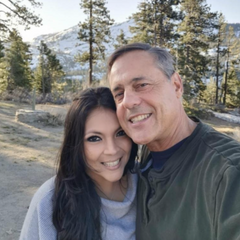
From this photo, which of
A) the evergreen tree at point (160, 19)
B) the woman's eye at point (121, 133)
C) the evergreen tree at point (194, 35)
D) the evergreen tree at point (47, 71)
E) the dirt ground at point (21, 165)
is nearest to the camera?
the woman's eye at point (121, 133)

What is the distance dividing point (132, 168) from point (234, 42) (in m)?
36.7

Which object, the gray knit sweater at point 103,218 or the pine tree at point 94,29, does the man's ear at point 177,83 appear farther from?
the pine tree at point 94,29

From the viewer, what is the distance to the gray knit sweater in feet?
4.40

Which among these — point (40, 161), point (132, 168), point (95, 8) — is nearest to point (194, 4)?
point (95, 8)

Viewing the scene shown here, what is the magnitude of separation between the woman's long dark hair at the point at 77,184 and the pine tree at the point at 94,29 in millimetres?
17800

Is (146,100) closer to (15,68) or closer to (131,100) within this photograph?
(131,100)

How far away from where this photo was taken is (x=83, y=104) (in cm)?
159

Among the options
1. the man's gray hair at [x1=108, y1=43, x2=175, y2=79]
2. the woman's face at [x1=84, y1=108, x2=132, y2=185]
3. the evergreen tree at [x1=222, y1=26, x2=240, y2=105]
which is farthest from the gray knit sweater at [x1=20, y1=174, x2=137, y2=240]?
the evergreen tree at [x1=222, y1=26, x2=240, y2=105]

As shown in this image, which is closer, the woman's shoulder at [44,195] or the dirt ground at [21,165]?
the woman's shoulder at [44,195]

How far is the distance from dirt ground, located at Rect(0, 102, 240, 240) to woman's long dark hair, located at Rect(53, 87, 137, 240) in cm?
60

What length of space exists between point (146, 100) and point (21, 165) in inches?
199

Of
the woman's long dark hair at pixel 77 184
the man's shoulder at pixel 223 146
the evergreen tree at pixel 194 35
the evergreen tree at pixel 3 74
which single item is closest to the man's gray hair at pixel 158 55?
the woman's long dark hair at pixel 77 184

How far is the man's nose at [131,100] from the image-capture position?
1.38m

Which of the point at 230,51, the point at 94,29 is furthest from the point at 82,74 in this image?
the point at 230,51
